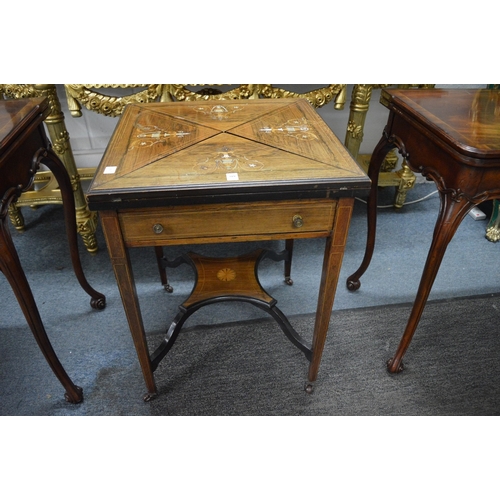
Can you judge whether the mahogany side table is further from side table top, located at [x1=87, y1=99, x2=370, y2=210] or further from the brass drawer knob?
the brass drawer knob

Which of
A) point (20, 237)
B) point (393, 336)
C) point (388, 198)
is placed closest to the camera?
point (393, 336)

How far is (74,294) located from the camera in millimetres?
1535

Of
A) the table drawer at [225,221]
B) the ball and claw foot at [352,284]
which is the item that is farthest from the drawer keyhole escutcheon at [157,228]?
the ball and claw foot at [352,284]

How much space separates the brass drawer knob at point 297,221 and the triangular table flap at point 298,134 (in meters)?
0.14

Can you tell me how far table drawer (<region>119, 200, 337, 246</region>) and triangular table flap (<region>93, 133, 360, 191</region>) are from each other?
53 millimetres

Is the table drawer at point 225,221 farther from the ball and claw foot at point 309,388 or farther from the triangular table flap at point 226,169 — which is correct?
the ball and claw foot at point 309,388

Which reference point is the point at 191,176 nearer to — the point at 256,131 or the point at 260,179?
the point at 260,179

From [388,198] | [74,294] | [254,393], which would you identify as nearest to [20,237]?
[74,294]

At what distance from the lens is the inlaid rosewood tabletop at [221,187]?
79cm

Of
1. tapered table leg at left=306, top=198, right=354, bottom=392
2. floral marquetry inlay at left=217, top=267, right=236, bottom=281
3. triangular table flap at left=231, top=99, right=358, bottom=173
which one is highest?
triangular table flap at left=231, top=99, right=358, bottom=173

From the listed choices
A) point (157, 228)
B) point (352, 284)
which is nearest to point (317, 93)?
point (352, 284)

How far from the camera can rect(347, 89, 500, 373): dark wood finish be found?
854mm

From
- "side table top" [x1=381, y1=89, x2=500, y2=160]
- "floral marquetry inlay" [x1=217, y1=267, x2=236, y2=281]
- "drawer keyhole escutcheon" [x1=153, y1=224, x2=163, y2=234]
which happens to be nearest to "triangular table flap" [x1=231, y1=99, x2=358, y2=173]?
"side table top" [x1=381, y1=89, x2=500, y2=160]

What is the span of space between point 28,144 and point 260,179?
0.60 meters
